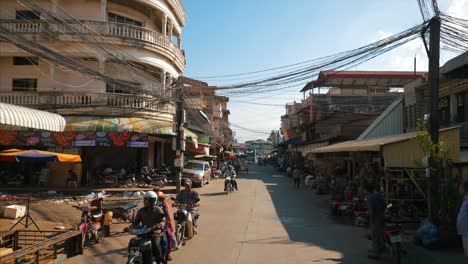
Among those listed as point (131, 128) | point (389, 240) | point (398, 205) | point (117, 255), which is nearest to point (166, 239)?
point (117, 255)

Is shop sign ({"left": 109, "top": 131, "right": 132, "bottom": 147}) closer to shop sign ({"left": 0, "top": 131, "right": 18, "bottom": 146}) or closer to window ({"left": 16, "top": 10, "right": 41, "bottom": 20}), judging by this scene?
shop sign ({"left": 0, "top": 131, "right": 18, "bottom": 146})

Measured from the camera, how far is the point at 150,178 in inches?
915

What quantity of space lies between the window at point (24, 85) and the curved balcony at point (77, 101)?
138 centimetres

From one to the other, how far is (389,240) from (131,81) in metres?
18.9

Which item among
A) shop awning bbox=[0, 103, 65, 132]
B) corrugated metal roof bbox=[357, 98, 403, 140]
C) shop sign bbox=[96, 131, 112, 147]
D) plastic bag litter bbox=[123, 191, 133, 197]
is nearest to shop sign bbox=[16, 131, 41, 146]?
shop sign bbox=[96, 131, 112, 147]

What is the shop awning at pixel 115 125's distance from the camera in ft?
68.5

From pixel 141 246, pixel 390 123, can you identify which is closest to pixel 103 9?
pixel 390 123

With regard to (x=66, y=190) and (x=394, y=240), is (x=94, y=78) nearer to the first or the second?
(x=66, y=190)

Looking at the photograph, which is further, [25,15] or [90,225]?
[25,15]

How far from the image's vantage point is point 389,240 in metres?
7.73

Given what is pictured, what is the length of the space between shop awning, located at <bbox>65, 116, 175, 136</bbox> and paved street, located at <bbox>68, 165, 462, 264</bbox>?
24.8ft

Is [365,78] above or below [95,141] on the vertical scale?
above

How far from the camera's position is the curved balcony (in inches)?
852

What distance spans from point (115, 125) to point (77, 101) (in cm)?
266
